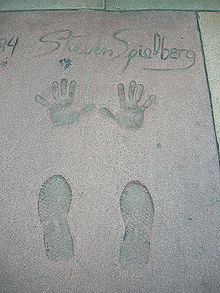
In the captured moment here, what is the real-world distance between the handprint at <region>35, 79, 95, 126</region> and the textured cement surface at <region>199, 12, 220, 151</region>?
Answer: 66cm

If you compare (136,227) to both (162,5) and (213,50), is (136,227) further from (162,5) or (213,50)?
(162,5)

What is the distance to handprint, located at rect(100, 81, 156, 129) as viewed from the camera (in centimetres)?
131

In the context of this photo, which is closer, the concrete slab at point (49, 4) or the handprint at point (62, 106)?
the handprint at point (62, 106)

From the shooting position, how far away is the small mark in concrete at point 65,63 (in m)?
1.45

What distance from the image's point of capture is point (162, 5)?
5.27 ft

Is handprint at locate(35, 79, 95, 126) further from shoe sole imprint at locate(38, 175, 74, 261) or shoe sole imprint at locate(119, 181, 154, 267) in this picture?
shoe sole imprint at locate(119, 181, 154, 267)

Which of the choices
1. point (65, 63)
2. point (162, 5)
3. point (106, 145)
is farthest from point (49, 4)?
point (106, 145)

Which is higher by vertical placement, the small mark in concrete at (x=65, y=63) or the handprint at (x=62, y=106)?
the small mark in concrete at (x=65, y=63)

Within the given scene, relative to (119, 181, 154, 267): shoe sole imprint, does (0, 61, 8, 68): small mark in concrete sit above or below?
above

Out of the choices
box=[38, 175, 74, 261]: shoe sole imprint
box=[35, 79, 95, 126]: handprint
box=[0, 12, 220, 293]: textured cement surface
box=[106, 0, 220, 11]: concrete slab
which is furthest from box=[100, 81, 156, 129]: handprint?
box=[106, 0, 220, 11]: concrete slab

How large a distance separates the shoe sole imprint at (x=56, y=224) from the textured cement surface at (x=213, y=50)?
841 mm

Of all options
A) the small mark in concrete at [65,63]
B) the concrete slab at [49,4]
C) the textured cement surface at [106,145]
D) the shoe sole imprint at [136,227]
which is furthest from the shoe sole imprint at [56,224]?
the concrete slab at [49,4]

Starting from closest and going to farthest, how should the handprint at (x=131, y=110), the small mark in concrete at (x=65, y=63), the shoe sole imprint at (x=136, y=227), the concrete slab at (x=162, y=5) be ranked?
the shoe sole imprint at (x=136, y=227), the handprint at (x=131, y=110), the small mark in concrete at (x=65, y=63), the concrete slab at (x=162, y=5)

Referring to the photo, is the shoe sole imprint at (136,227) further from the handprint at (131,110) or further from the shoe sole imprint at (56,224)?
the handprint at (131,110)
